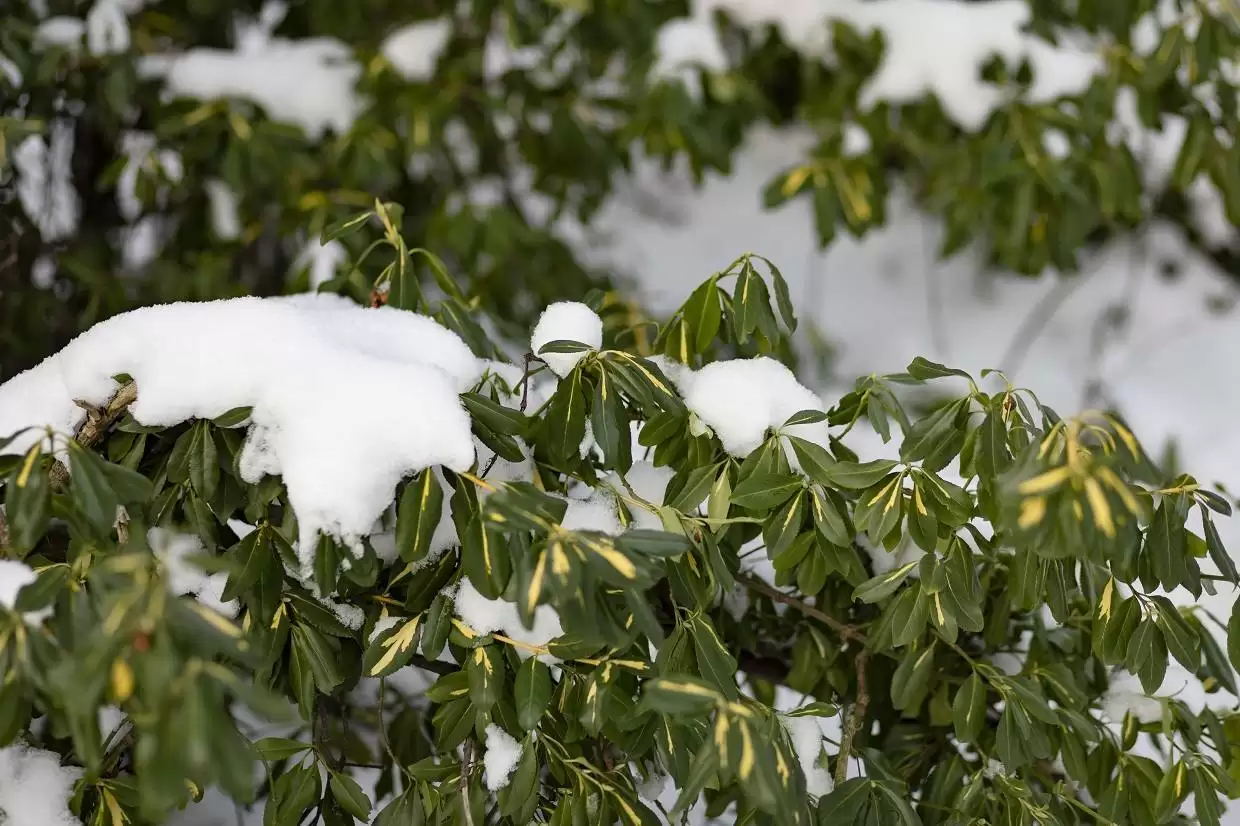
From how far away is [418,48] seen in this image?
1.63m

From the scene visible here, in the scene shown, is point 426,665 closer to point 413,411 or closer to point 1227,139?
point 413,411

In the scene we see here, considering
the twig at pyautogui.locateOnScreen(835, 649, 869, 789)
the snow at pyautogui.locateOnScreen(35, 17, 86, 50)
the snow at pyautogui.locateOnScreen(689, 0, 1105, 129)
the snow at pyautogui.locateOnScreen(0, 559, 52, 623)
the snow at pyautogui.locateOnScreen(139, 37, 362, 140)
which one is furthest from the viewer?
the snow at pyautogui.locateOnScreen(689, 0, 1105, 129)

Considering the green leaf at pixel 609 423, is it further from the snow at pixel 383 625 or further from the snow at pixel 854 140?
the snow at pixel 854 140

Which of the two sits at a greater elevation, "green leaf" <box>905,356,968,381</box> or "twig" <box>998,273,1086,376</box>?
"green leaf" <box>905,356,968,381</box>

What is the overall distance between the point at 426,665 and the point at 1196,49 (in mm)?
1196

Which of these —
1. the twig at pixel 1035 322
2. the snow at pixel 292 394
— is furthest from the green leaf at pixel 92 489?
the twig at pixel 1035 322

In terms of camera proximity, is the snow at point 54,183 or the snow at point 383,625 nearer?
the snow at point 383,625

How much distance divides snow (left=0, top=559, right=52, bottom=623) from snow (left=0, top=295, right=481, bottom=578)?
0.43 feet

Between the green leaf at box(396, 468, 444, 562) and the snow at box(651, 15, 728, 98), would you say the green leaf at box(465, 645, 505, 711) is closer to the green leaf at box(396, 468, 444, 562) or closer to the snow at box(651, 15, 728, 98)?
the green leaf at box(396, 468, 444, 562)

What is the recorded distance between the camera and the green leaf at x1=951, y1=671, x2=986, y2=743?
0.80 meters

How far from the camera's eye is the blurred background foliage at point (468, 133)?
138 centimetres

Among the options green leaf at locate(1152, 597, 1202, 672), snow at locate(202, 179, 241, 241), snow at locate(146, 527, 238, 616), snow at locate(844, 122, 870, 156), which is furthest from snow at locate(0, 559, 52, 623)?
snow at locate(844, 122, 870, 156)

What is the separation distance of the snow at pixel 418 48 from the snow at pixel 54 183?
0.51 metres

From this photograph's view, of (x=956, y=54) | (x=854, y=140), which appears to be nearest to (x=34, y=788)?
(x=854, y=140)
